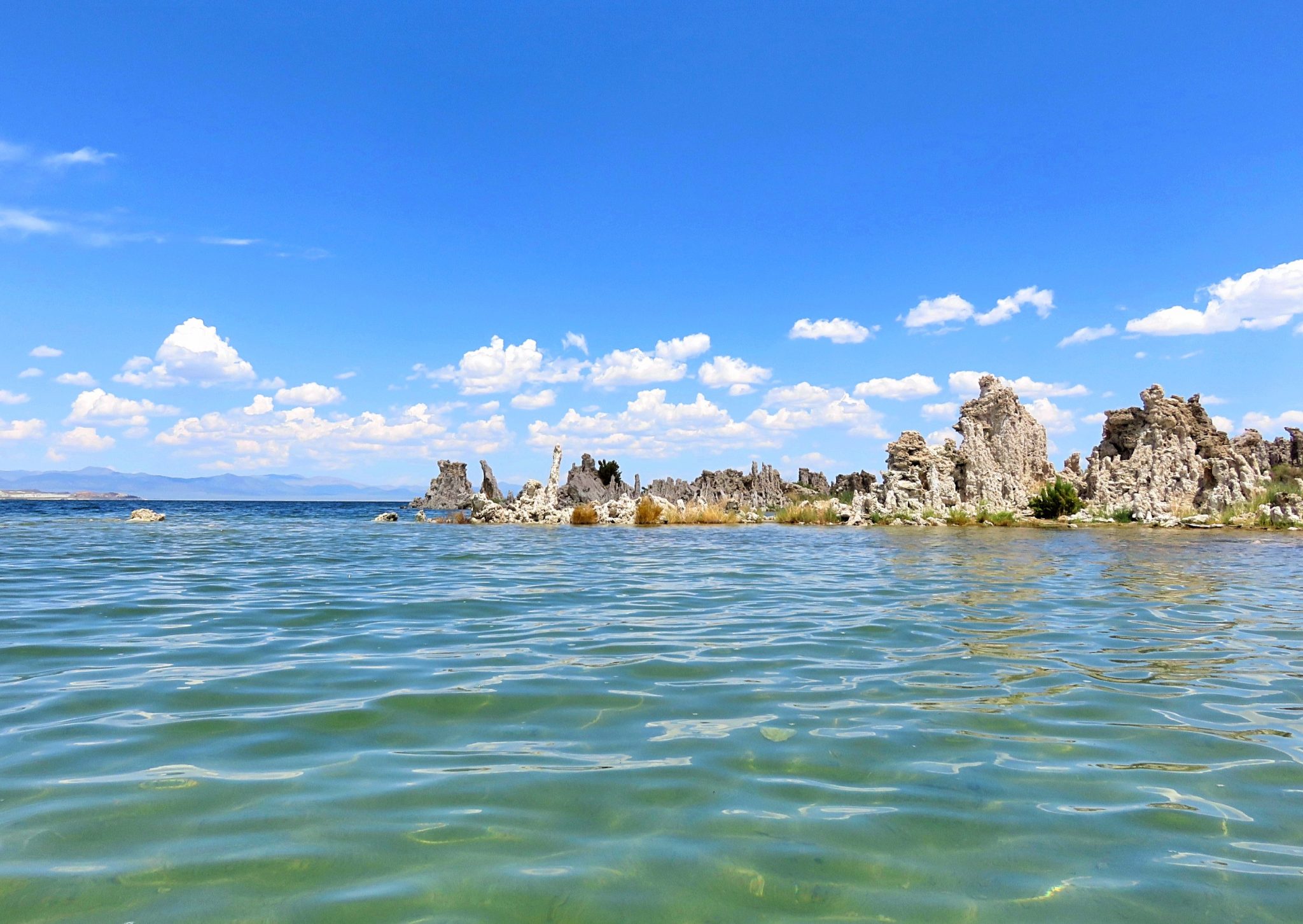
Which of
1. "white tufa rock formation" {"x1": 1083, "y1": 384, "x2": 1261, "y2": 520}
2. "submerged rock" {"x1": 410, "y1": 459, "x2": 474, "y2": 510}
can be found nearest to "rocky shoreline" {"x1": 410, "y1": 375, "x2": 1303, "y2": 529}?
"white tufa rock formation" {"x1": 1083, "y1": 384, "x2": 1261, "y2": 520}

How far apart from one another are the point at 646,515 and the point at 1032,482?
2184cm

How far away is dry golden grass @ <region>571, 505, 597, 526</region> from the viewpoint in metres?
34.1

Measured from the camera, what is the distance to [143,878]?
106 inches

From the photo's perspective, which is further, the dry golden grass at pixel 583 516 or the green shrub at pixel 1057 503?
the dry golden grass at pixel 583 516

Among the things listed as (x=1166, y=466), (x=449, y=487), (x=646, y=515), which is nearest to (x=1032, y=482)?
(x=1166, y=466)

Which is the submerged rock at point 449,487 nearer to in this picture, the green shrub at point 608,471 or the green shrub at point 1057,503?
the green shrub at point 608,471

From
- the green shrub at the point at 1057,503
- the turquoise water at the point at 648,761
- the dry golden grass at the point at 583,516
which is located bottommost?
the turquoise water at the point at 648,761

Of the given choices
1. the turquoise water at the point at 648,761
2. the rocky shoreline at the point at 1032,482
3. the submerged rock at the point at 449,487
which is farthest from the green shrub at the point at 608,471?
the turquoise water at the point at 648,761

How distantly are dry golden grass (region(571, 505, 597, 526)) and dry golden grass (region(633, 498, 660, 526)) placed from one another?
1980 mm

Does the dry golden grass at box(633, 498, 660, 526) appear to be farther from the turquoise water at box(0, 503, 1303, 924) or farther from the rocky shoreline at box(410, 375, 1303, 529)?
the turquoise water at box(0, 503, 1303, 924)

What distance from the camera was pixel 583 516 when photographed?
112ft

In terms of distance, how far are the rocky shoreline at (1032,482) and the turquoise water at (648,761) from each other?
2382 centimetres

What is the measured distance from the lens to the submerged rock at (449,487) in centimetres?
7138

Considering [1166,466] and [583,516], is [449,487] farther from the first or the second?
[1166,466]
